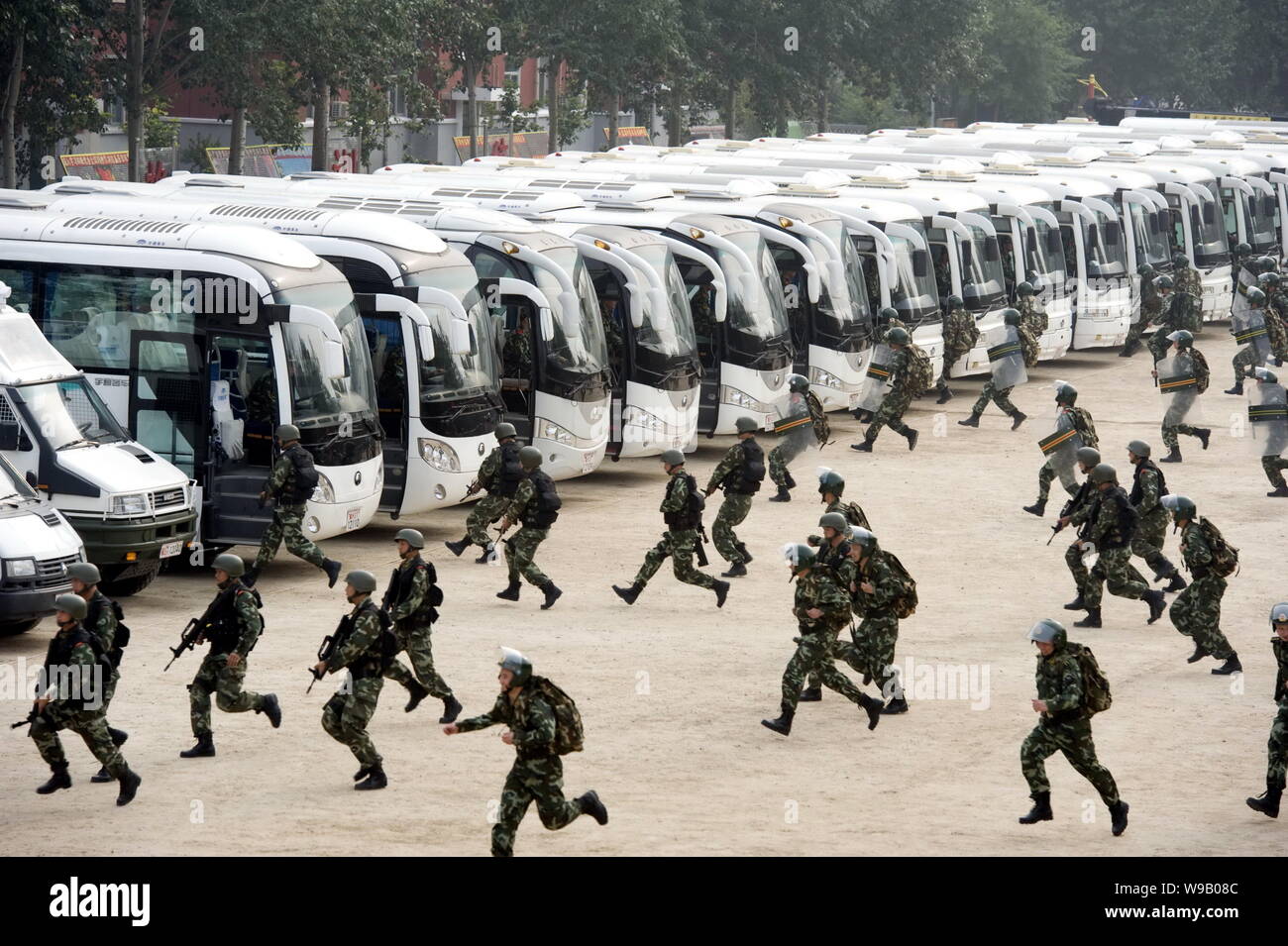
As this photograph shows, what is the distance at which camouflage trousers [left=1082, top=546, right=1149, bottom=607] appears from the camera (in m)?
17.5

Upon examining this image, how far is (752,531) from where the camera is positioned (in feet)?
70.7

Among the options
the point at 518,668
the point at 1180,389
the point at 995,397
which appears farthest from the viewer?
the point at 995,397

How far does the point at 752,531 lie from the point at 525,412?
2.91 metres

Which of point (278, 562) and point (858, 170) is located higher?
point (858, 170)

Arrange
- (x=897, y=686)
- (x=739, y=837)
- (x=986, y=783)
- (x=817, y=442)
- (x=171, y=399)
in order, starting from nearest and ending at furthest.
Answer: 1. (x=739, y=837)
2. (x=986, y=783)
3. (x=897, y=686)
4. (x=171, y=399)
5. (x=817, y=442)

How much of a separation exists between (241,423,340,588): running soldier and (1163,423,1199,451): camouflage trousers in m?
11.9

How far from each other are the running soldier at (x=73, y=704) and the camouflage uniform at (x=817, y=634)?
4.40 metres

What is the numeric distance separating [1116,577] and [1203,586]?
142 cm

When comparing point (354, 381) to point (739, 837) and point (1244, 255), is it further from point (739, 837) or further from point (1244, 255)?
point (1244, 255)

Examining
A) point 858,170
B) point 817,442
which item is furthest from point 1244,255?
point 817,442

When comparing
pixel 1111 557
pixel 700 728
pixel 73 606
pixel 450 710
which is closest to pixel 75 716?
pixel 73 606

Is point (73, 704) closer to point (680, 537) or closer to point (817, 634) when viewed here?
point (817, 634)

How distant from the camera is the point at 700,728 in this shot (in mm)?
14461

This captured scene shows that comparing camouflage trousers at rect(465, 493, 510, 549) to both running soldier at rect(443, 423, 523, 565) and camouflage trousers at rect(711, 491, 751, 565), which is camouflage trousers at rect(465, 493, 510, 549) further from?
camouflage trousers at rect(711, 491, 751, 565)
